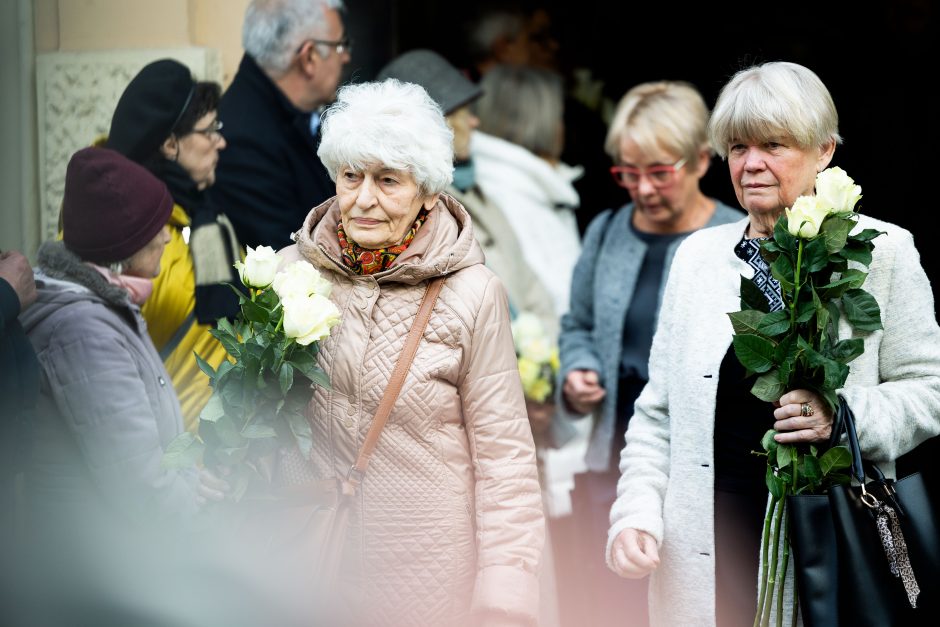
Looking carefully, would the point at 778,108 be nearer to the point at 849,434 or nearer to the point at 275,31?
the point at 849,434

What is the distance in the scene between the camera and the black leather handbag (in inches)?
105

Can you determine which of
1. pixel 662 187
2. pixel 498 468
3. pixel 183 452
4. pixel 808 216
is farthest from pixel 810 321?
pixel 662 187

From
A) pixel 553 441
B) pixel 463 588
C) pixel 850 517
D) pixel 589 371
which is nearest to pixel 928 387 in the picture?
pixel 850 517

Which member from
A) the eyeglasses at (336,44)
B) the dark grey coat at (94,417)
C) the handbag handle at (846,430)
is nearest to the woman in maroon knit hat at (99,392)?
the dark grey coat at (94,417)

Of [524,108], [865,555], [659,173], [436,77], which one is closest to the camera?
[865,555]

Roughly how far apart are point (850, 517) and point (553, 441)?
233 centimetres

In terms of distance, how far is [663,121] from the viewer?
445 cm

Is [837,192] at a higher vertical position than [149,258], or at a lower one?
lower

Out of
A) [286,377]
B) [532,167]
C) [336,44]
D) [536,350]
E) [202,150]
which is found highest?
[336,44]

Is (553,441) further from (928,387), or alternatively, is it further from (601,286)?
(928,387)

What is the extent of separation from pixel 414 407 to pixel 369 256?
41 cm

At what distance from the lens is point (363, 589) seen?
3.04 m

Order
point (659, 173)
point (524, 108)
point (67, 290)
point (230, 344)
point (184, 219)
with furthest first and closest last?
point (524, 108) < point (659, 173) < point (184, 219) < point (67, 290) < point (230, 344)

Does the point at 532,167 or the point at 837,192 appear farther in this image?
the point at 532,167
